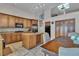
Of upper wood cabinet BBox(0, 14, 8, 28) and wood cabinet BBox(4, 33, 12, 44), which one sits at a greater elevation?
upper wood cabinet BBox(0, 14, 8, 28)

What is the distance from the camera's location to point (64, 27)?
1.40 metres

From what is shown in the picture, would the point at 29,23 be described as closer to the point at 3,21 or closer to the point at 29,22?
the point at 29,22

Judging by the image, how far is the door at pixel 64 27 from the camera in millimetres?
1307

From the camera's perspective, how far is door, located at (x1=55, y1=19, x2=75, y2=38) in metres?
1.31

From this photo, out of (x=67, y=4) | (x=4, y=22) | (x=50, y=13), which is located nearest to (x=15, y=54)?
(x=4, y=22)

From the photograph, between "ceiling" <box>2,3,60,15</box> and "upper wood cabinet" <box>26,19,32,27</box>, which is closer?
"ceiling" <box>2,3,60,15</box>

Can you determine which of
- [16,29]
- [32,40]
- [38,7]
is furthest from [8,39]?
[38,7]

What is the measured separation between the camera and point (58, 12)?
1.42 meters

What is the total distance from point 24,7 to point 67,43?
82 centimetres

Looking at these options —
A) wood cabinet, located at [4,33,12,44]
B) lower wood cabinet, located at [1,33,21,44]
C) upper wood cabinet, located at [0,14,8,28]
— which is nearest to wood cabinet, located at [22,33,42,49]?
lower wood cabinet, located at [1,33,21,44]

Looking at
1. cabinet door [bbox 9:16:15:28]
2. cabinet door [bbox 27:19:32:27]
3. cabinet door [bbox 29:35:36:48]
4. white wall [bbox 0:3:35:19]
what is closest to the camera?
white wall [bbox 0:3:35:19]

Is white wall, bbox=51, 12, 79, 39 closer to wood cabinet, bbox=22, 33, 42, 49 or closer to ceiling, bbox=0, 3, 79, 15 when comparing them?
ceiling, bbox=0, 3, 79, 15

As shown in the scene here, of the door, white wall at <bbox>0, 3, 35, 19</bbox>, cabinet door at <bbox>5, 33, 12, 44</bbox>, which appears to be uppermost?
white wall at <bbox>0, 3, 35, 19</bbox>

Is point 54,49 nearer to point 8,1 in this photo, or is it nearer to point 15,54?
point 15,54
